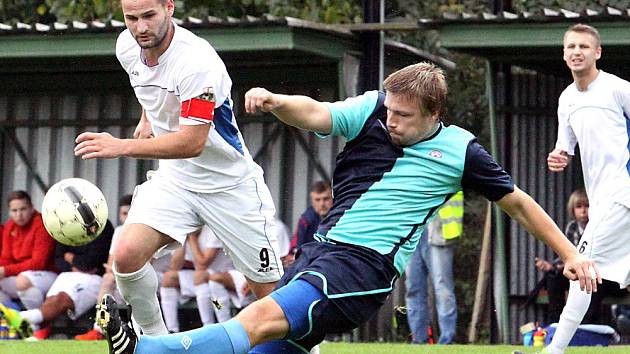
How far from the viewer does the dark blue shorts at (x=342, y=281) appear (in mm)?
5809

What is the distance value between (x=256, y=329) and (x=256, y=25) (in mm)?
7853

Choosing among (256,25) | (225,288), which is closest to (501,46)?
(256,25)

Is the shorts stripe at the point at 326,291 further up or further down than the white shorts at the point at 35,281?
further up

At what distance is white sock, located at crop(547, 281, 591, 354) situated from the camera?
8594 mm

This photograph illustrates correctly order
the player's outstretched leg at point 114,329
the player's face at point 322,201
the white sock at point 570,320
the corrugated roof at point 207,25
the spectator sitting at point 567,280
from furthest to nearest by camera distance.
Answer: the player's face at point 322,201 → the corrugated roof at point 207,25 → the spectator sitting at point 567,280 → the white sock at point 570,320 → the player's outstretched leg at point 114,329

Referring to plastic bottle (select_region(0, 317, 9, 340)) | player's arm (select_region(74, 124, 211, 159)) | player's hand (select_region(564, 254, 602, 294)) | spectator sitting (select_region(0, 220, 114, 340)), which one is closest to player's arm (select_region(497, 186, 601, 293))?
player's hand (select_region(564, 254, 602, 294))

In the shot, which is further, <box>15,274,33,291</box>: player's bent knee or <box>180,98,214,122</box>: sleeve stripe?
<box>15,274,33,291</box>: player's bent knee

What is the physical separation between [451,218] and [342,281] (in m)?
7.78

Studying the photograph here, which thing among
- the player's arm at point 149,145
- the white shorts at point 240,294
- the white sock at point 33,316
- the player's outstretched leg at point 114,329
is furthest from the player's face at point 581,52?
the white sock at point 33,316

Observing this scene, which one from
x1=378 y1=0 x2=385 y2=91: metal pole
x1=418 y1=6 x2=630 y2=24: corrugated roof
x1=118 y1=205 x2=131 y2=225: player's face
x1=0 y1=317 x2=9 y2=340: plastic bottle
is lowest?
x1=0 y1=317 x2=9 y2=340: plastic bottle

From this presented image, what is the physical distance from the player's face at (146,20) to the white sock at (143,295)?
1218 millimetres

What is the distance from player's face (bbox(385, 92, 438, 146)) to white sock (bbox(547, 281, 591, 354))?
2.90 metres

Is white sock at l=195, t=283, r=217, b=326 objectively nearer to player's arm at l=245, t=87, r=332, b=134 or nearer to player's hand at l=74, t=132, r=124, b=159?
player's hand at l=74, t=132, r=124, b=159

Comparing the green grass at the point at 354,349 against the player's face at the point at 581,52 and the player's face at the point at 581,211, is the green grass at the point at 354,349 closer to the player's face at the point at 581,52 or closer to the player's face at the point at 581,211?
the player's face at the point at 581,52
